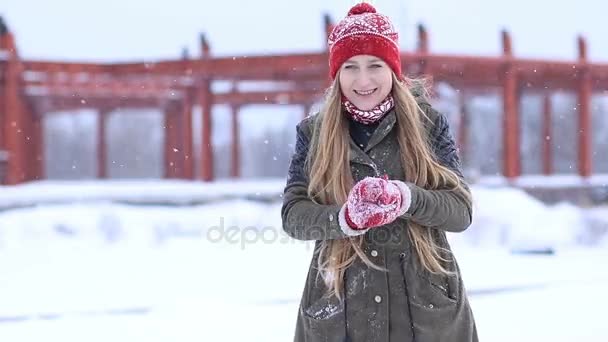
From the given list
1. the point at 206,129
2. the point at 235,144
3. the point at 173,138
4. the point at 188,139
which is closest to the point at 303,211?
the point at 206,129

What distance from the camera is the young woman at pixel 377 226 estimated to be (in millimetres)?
1845

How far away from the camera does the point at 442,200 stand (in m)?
1.78

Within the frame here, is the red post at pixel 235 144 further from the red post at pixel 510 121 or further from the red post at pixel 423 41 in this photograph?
the red post at pixel 510 121

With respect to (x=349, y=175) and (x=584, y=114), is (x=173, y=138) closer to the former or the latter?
(x=584, y=114)

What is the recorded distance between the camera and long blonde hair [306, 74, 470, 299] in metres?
1.87

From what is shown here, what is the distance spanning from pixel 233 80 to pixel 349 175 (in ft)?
38.9

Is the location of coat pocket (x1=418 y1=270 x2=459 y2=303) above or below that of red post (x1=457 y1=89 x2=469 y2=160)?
below

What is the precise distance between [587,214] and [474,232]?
2.85 meters

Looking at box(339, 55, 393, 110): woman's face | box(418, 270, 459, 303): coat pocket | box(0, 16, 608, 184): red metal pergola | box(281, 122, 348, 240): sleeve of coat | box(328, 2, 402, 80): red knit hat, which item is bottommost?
box(418, 270, 459, 303): coat pocket

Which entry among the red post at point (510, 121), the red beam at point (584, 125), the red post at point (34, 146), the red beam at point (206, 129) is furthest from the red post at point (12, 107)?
the red beam at point (584, 125)

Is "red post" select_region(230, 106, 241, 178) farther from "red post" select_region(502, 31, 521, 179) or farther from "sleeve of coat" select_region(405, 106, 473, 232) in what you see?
"sleeve of coat" select_region(405, 106, 473, 232)

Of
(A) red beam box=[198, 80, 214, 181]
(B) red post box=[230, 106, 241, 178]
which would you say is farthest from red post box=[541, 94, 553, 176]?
(A) red beam box=[198, 80, 214, 181]

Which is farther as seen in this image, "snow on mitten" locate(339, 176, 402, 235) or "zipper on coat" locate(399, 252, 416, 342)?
"zipper on coat" locate(399, 252, 416, 342)

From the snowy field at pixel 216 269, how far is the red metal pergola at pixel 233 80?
1622 mm
